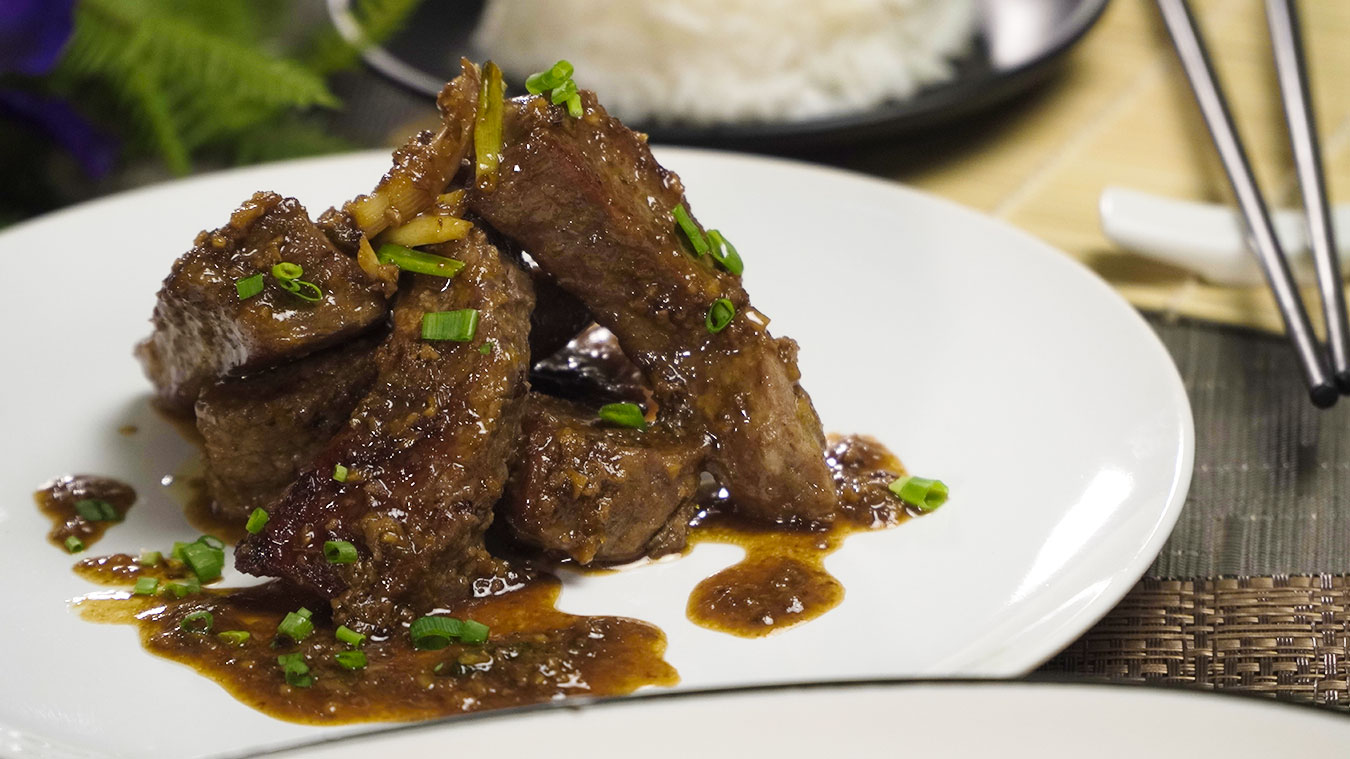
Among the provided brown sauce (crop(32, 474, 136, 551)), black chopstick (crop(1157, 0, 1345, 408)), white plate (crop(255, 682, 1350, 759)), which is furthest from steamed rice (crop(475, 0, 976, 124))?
white plate (crop(255, 682, 1350, 759))

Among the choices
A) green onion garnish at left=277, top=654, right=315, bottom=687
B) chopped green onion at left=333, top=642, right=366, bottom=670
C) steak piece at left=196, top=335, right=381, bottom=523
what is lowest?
green onion garnish at left=277, top=654, right=315, bottom=687

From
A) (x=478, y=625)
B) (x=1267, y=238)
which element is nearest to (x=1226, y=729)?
(x=478, y=625)

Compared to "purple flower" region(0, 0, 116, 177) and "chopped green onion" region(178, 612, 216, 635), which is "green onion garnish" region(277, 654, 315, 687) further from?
"purple flower" region(0, 0, 116, 177)

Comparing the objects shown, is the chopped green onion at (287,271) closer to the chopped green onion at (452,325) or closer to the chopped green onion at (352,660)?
the chopped green onion at (452,325)

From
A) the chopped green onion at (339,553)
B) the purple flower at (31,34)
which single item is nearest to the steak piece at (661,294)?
the chopped green onion at (339,553)

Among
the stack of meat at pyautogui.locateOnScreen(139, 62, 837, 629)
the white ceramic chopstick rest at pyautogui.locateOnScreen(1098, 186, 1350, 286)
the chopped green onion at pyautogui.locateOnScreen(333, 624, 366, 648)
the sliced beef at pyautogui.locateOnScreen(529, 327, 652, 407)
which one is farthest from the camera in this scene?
the white ceramic chopstick rest at pyautogui.locateOnScreen(1098, 186, 1350, 286)

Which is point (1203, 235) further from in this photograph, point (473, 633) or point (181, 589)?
point (181, 589)

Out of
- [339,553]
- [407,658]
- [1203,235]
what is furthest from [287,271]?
[1203,235]
